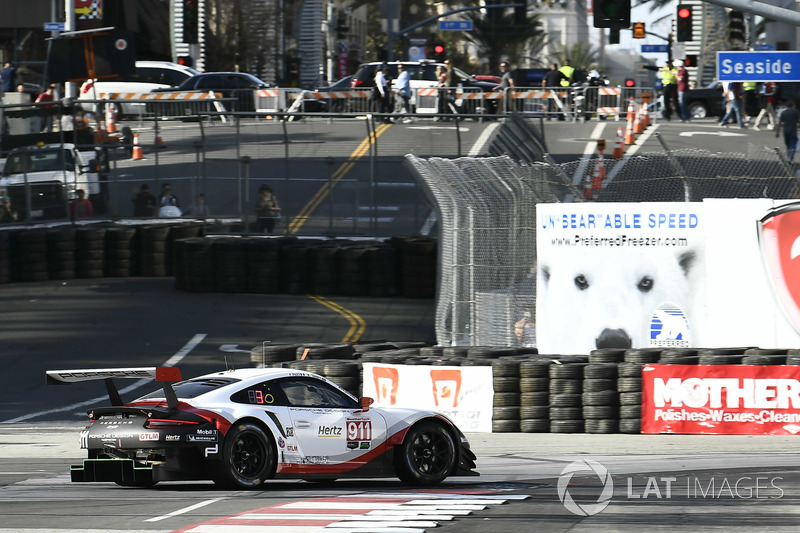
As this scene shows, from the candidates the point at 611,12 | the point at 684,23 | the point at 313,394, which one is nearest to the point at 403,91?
the point at 684,23

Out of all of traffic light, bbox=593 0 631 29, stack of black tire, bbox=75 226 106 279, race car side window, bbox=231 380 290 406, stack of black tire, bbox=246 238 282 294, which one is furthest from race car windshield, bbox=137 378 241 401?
stack of black tire, bbox=75 226 106 279

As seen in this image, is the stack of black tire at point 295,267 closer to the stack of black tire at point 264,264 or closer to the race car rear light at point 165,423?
the stack of black tire at point 264,264

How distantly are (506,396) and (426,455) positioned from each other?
4192 millimetres

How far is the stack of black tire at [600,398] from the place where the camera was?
48.2ft

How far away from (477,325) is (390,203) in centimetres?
785

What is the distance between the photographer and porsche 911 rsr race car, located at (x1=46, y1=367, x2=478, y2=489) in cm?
993

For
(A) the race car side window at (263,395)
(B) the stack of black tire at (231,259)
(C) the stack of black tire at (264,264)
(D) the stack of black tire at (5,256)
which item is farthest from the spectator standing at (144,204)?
(A) the race car side window at (263,395)

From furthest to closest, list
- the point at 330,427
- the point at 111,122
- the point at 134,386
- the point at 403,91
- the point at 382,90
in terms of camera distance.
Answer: the point at 382,90
the point at 403,91
the point at 111,122
the point at 134,386
the point at 330,427

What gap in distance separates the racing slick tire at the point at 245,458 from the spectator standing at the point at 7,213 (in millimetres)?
16941

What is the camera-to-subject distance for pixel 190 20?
46.8 metres

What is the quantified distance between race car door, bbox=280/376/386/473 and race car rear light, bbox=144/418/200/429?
98 cm

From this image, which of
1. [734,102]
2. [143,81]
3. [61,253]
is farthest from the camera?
[143,81]

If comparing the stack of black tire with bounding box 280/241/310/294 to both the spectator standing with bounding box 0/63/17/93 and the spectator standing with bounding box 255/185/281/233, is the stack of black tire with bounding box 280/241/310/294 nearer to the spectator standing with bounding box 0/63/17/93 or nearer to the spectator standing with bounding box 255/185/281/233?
the spectator standing with bounding box 255/185/281/233

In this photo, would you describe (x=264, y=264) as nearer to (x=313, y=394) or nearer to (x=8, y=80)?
(x=313, y=394)
